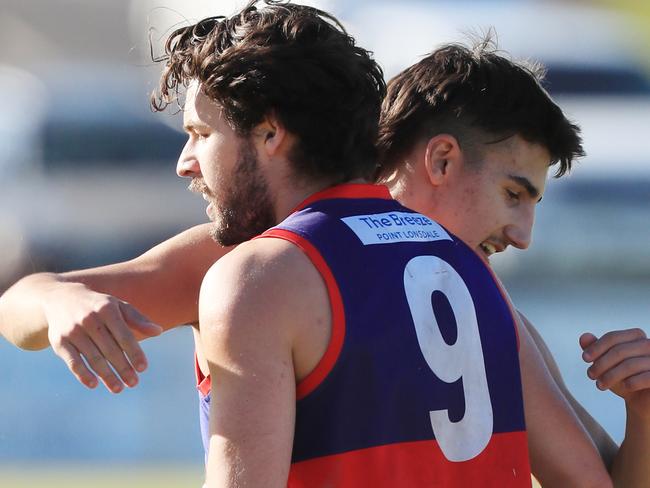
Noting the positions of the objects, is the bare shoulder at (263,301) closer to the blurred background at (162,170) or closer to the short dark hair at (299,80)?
the short dark hair at (299,80)

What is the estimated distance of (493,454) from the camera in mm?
1711

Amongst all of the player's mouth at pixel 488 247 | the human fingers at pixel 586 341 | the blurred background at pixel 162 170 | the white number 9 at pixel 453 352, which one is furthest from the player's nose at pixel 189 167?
the blurred background at pixel 162 170

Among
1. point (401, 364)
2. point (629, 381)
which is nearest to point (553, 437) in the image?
point (629, 381)

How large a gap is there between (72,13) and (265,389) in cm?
801

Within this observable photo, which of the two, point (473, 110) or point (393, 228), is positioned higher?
point (473, 110)

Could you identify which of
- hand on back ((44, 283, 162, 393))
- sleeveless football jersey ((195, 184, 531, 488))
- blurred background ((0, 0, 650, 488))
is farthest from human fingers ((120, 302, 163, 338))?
blurred background ((0, 0, 650, 488))

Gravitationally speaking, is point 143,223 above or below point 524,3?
below

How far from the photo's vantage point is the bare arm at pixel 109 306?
158 cm

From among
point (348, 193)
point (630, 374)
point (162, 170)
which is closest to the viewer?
point (348, 193)

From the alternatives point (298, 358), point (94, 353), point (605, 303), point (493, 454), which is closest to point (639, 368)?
point (493, 454)

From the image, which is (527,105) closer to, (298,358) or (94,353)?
(298,358)

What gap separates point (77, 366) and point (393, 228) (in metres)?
0.53

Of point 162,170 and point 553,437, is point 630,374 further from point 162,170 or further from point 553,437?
point 162,170

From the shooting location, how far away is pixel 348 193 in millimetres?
1777
